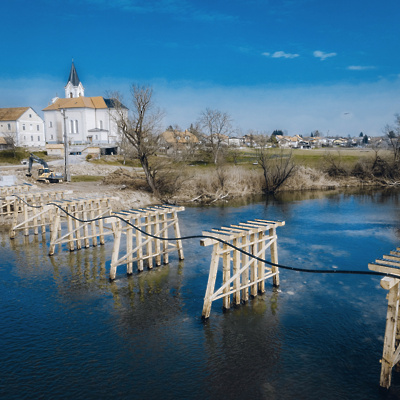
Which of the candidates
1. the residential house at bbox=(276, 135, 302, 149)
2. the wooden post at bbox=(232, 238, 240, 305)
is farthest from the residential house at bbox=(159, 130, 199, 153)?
the wooden post at bbox=(232, 238, 240, 305)

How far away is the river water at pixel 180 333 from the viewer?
9477 mm

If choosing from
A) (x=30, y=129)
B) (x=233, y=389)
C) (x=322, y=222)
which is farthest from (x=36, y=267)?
(x=30, y=129)

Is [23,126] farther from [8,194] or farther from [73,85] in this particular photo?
[8,194]

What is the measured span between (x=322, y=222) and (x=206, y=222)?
8.78 m

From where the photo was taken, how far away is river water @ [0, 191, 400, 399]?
373 inches

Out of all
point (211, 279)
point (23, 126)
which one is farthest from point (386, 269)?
point (23, 126)

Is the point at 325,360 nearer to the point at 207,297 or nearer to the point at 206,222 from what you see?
the point at 207,297

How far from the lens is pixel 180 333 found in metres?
12.0

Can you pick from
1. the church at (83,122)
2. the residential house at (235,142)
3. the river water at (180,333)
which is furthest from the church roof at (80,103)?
the river water at (180,333)

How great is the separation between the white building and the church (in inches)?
75.9

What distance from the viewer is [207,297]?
40.9ft

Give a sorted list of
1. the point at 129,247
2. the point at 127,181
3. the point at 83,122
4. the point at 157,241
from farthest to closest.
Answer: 1. the point at 83,122
2. the point at 127,181
3. the point at 157,241
4. the point at 129,247

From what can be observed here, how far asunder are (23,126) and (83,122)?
43.0ft

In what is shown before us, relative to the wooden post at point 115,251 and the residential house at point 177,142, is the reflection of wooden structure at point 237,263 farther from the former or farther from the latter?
the residential house at point 177,142
